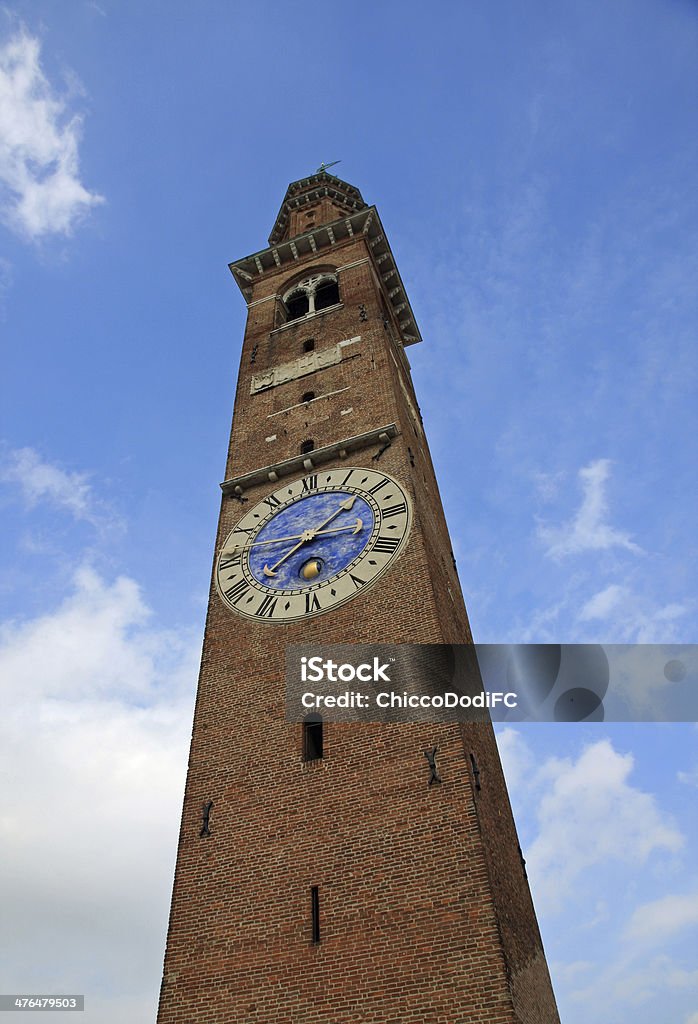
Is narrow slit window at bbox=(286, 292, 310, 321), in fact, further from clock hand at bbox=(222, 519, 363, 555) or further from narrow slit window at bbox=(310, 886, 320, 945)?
narrow slit window at bbox=(310, 886, 320, 945)

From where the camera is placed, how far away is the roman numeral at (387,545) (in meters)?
15.4

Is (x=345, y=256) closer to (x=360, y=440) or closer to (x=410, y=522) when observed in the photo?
(x=360, y=440)

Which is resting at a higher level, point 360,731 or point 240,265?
point 240,265

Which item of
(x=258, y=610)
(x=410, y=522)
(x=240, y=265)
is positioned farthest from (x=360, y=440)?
(x=240, y=265)

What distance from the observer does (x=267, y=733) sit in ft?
43.8

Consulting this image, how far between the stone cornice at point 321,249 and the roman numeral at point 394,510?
49.7 ft

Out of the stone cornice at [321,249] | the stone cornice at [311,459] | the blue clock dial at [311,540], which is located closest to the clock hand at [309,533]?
the blue clock dial at [311,540]

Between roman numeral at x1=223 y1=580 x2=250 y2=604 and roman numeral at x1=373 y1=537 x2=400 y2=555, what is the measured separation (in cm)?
273

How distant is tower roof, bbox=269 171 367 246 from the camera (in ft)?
116

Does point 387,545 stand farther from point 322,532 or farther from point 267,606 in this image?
point 267,606

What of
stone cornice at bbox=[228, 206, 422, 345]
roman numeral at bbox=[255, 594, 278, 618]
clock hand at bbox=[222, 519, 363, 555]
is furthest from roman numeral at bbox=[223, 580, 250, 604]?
stone cornice at bbox=[228, 206, 422, 345]

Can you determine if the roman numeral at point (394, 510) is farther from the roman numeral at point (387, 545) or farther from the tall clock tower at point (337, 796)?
the roman numeral at point (387, 545)

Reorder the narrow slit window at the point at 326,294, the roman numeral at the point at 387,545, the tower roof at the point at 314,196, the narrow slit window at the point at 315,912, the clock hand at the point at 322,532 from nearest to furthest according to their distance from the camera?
the narrow slit window at the point at 315,912 → the roman numeral at the point at 387,545 → the clock hand at the point at 322,532 → the narrow slit window at the point at 326,294 → the tower roof at the point at 314,196

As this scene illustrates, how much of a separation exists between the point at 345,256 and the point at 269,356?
629 centimetres
